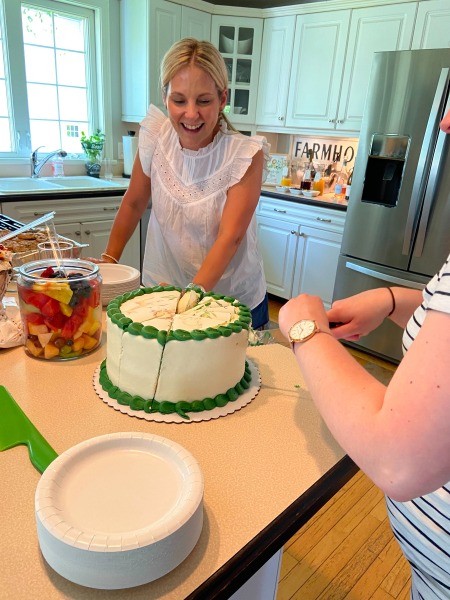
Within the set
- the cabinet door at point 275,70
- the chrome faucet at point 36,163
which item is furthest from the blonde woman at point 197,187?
the cabinet door at point 275,70

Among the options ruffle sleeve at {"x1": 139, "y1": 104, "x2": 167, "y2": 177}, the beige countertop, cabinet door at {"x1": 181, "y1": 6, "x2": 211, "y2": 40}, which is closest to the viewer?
the beige countertop

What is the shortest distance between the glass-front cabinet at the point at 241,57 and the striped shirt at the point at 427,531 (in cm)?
387

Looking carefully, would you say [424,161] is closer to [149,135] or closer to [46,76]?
[149,135]

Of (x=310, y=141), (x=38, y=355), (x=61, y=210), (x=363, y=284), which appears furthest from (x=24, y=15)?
(x=38, y=355)

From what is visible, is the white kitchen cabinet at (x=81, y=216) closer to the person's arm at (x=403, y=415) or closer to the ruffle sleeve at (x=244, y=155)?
the ruffle sleeve at (x=244, y=155)

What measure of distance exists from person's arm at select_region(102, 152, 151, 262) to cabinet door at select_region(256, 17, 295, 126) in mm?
2614

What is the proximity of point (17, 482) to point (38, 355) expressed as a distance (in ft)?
1.33

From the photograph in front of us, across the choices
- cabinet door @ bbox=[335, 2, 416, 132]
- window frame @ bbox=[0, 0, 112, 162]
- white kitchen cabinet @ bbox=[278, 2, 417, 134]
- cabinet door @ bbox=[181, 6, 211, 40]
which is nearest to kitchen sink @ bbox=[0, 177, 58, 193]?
window frame @ bbox=[0, 0, 112, 162]

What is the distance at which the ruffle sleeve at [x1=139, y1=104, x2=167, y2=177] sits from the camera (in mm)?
1677

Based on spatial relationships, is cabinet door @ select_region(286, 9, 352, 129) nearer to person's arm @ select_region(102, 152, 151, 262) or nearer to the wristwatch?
person's arm @ select_region(102, 152, 151, 262)

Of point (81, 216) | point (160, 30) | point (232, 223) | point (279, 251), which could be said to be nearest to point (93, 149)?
point (81, 216)

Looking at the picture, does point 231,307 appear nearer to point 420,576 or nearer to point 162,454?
point 162,454

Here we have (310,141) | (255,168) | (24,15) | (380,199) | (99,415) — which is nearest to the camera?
(99,415)

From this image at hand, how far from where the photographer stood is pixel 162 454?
0.67m
